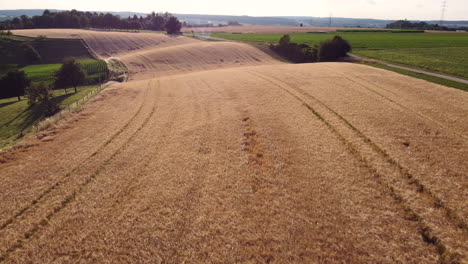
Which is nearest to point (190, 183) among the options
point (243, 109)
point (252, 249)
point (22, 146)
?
point (252, 249)

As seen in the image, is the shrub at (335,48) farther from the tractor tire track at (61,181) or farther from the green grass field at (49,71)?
the tractor tire track at (61,181)

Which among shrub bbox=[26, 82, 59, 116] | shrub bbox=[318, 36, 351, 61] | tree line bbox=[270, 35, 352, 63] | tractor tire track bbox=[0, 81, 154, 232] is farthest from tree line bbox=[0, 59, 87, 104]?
shrub bbox=[318, 36, 351, 61]

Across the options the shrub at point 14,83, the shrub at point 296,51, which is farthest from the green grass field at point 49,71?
the shrub at point 296,51

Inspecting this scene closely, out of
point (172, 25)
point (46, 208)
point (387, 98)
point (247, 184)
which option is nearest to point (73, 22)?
point (172, 25)

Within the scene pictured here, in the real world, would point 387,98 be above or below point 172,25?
below

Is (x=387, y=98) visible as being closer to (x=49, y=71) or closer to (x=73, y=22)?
(x=49, y=71)

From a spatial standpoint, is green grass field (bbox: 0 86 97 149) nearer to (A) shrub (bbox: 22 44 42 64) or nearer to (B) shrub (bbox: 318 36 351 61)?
(A) shrub (bbox: 22 44 42 64)
